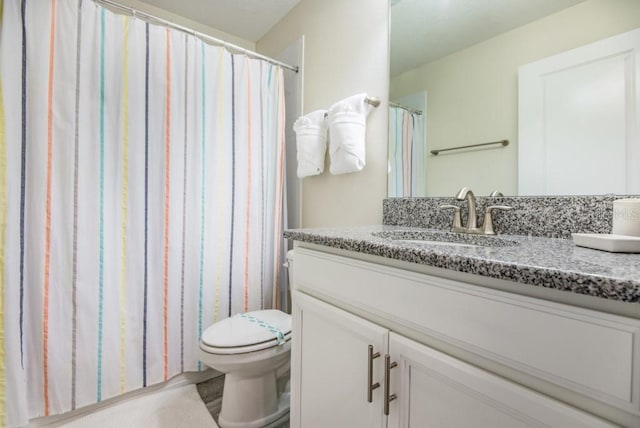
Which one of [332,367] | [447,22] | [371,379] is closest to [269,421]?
[332,367]

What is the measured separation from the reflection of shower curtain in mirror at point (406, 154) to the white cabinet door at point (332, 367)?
67 centimetres

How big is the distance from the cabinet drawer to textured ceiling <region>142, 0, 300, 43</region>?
193 centimetres

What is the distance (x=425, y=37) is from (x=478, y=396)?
131 cm

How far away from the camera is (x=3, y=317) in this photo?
44.3 inches

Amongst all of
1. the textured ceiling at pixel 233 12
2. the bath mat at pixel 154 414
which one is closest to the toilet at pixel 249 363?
the bath mat at pixel 154 414

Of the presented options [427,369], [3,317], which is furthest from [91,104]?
[427,369]

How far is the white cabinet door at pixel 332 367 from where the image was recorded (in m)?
0.71

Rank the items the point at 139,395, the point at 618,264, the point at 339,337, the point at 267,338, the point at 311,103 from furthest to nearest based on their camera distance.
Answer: the point at 311,103 < the point at 139,395 < the point at 267,338 < the point at 339,337 < the point at 618,264

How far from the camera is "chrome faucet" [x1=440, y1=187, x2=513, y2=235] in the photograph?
3.21ft

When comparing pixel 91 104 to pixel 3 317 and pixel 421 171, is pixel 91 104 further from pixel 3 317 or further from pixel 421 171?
pixel 421 171

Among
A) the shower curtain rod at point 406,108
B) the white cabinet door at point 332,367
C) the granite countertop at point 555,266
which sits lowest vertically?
the white cabinet door at point 332,367

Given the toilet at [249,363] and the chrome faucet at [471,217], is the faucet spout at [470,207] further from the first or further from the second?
the toilet at [249,363]

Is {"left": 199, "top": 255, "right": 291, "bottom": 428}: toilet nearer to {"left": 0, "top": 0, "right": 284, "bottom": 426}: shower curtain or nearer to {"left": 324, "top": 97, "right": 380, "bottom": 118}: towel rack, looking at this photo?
{"left": 0, "top": 0, "right": 284, "bottom": 426}: shower curtain

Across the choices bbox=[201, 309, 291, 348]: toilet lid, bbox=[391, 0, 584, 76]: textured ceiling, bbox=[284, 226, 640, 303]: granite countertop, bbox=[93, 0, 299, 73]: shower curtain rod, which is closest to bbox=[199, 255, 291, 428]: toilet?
bbox=[201, 309, 291, 348]: toilet lid
